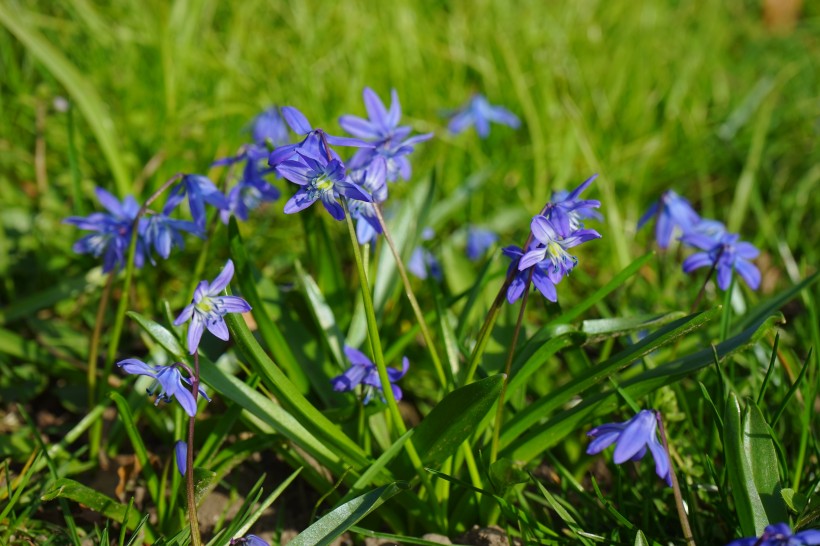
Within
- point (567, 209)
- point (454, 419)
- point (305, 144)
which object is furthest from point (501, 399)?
point (305, 144)

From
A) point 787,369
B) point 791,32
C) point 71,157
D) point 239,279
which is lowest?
point 787,369

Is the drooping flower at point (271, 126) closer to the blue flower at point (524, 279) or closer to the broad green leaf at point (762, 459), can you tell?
the blue flower at point (524, 279)

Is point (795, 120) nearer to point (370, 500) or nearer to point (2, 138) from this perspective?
point (370, 500)

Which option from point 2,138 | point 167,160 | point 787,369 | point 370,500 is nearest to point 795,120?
point 787,369

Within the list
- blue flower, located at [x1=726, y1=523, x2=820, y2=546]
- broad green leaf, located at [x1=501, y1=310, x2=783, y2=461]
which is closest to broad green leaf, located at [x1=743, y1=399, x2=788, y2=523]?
broad green leaf, located at [x1=501, y1=310, x2=783, y2=461]

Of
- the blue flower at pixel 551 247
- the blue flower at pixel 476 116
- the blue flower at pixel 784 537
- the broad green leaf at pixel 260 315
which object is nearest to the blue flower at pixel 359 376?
the broad green leaf at pixel 260 315

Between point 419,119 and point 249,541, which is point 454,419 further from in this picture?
point 419,119

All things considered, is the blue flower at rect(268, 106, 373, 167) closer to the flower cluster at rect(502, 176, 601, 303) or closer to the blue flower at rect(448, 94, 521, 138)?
the flower cluster at rect(502, 176, 601, 303)
